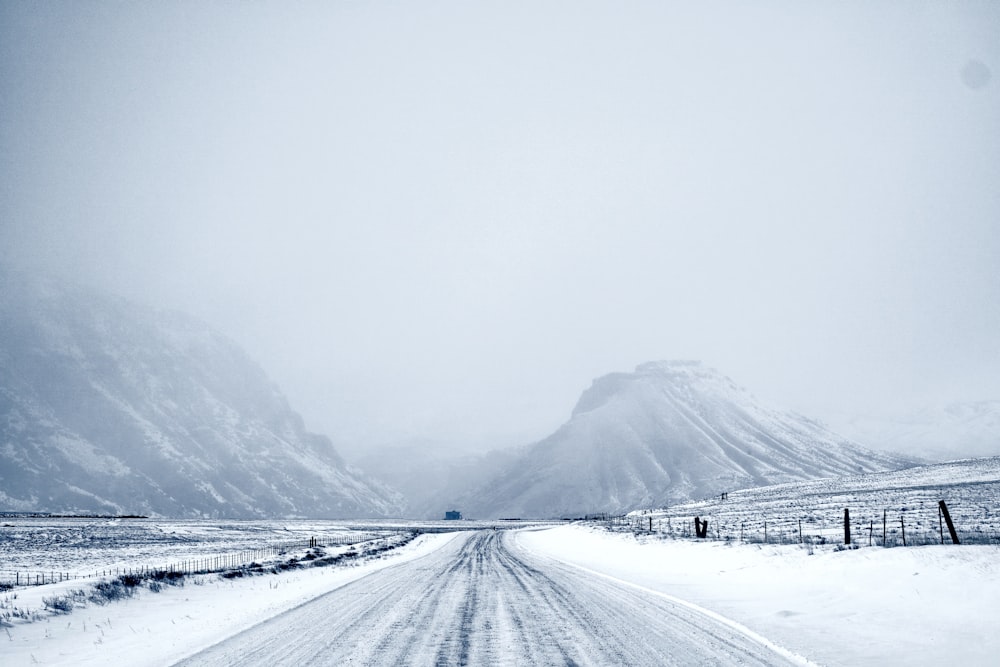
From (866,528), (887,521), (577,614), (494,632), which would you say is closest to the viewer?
(494,632)

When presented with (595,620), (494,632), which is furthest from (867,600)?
(494,632)

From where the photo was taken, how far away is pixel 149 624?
15617 mm

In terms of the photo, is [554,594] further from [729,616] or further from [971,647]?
[971,647]

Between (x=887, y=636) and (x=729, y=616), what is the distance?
3323 millimetres

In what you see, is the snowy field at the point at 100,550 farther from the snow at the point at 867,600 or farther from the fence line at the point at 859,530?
the snow at the point at 867,600

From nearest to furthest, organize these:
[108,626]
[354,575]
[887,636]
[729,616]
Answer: [887,636]
[729,616]
[108,626]
[354,575]

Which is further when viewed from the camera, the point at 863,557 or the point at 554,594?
the point at 554,594

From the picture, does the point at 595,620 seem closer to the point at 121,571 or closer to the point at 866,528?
the point at 866,528

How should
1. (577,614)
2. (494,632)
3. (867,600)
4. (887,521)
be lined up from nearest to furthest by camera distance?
(494,632) < (867,600) < (577,614) < (887,521)

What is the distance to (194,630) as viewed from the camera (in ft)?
47.0

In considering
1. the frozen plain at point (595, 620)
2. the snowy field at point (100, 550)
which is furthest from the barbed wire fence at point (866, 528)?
the snowy field at point (100, 550)

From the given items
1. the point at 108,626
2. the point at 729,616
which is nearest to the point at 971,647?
the point at 729,616

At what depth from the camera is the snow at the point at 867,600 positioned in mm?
10000

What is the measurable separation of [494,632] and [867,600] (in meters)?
7.71
